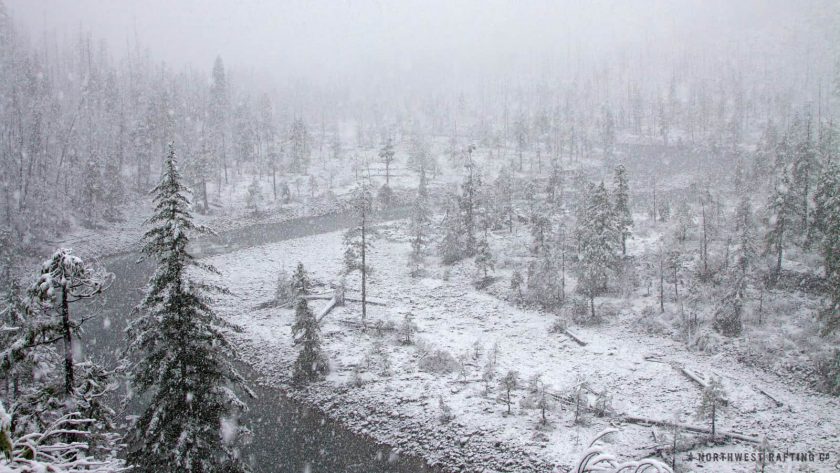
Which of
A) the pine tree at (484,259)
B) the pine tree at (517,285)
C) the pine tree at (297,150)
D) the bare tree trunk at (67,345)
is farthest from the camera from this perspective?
the pine tree at (297,150)

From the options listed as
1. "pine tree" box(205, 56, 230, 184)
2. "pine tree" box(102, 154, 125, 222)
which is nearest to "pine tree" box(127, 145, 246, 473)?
"pine tree" box(102, 154, 125, 222)

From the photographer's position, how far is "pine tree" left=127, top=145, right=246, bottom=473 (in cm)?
1398

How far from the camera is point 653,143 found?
378ft

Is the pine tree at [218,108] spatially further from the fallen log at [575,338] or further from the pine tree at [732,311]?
the pine tree at [732,311]

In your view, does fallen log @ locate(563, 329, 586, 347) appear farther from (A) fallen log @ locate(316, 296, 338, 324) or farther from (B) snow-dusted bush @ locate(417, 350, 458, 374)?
(A) fallen log @ locate(316, 296, 338, 324)

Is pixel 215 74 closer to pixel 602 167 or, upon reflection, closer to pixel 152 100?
pixel 152 100

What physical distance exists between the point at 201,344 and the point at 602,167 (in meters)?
95.9

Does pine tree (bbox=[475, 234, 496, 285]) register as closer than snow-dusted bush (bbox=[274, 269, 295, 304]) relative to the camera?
No

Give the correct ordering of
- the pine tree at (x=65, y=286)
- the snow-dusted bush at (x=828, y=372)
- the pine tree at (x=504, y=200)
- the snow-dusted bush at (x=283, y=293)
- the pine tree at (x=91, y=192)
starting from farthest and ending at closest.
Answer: the pine tree at (x=504, y=200) → the pine tree at (x=91, y=192) → the snow-dusted bush at (x=283, y=293) → the snow-dusted bush at (x=828, y=372) → the pine tree at (x=65, y=286)

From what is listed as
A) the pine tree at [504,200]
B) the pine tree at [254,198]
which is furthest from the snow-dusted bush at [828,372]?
the pine tree at [254,198]

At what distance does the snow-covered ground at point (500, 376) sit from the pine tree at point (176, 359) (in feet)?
36.4

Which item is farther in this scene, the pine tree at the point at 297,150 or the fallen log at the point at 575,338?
the pine tree at the point at 297,150

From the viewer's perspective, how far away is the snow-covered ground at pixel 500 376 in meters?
22.6

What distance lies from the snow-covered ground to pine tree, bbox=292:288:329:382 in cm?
97
